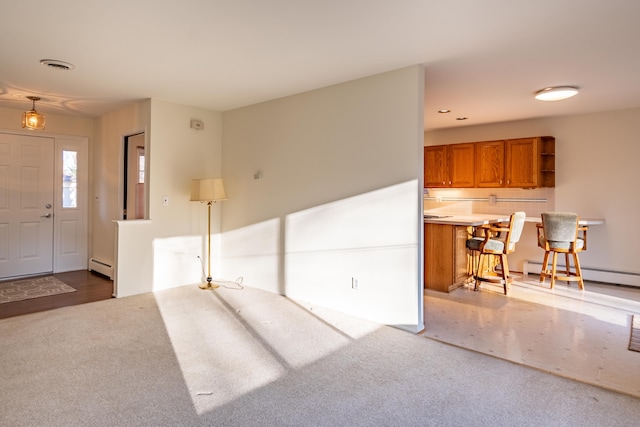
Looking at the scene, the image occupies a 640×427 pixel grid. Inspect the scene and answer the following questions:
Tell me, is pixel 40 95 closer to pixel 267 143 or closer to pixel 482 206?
pixel 267 143

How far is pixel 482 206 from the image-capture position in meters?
6.62

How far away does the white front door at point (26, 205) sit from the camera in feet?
17.7

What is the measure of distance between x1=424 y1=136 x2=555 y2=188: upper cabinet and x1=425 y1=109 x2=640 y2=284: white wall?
0.21 meters

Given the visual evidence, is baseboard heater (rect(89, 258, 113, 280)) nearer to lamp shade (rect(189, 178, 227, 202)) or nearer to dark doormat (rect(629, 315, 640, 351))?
lamp shade (rect(189, 178, 227, 202))

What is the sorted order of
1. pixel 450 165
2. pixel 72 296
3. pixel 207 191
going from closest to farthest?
pixel 72 296
pixel 207 191
pixel 450 165

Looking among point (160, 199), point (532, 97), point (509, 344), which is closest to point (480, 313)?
point (509, 344)

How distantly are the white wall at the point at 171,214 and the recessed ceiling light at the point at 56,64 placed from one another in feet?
3.92

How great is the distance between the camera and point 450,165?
22.0ft

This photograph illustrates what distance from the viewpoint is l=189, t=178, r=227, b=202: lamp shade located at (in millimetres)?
4773

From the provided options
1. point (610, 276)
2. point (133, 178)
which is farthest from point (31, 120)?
point (610, 276)

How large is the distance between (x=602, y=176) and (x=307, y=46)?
4.83 meters

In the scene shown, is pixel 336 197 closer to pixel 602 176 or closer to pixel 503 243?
pixel 503 243

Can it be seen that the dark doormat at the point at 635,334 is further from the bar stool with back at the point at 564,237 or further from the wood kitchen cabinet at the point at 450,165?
the wood kitchen cabinet at the point at 450,165

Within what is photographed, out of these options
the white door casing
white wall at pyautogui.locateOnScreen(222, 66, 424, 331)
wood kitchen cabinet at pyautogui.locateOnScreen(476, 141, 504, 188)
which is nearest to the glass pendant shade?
the white door casing
